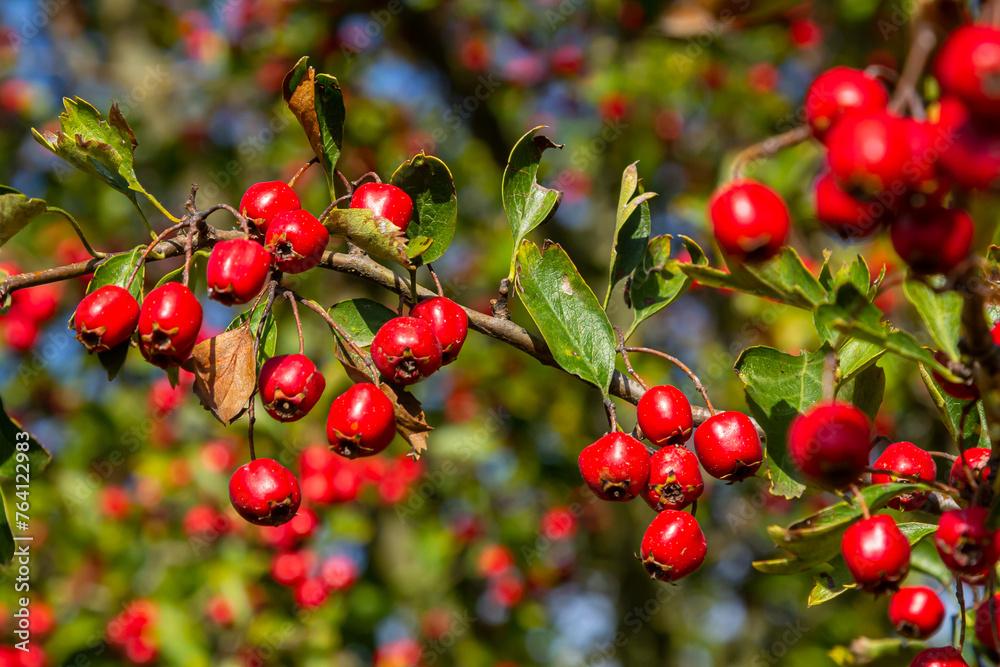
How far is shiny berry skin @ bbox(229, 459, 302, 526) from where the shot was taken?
1.40 metres

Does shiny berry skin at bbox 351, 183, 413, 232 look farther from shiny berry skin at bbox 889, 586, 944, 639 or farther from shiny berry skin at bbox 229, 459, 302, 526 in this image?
shiny berry skin at bbox 889, 586, 944, 639

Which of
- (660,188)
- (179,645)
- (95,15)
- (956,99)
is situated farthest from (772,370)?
(95,15)

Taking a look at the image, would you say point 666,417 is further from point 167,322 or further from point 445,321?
point 167,322

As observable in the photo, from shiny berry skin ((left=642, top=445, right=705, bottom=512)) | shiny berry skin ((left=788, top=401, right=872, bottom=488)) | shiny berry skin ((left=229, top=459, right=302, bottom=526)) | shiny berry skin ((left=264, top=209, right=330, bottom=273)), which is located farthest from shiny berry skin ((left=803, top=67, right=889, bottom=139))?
shiny berry skin ((left=229, top=459, right=302, bottom=526))

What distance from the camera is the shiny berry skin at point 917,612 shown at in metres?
1.12

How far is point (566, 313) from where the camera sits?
57.1 inches

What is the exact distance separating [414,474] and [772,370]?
336 cm

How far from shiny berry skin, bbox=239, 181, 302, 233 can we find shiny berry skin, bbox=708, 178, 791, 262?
807 mm

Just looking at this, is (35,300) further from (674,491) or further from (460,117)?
(674,491)

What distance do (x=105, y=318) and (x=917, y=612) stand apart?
133cm

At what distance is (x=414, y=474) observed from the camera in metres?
4.47

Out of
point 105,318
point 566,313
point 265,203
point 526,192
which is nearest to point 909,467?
point 566,313

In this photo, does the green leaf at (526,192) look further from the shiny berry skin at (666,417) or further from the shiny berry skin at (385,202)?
the shiny berry skin at (666,417)

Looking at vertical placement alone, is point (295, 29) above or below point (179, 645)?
above
